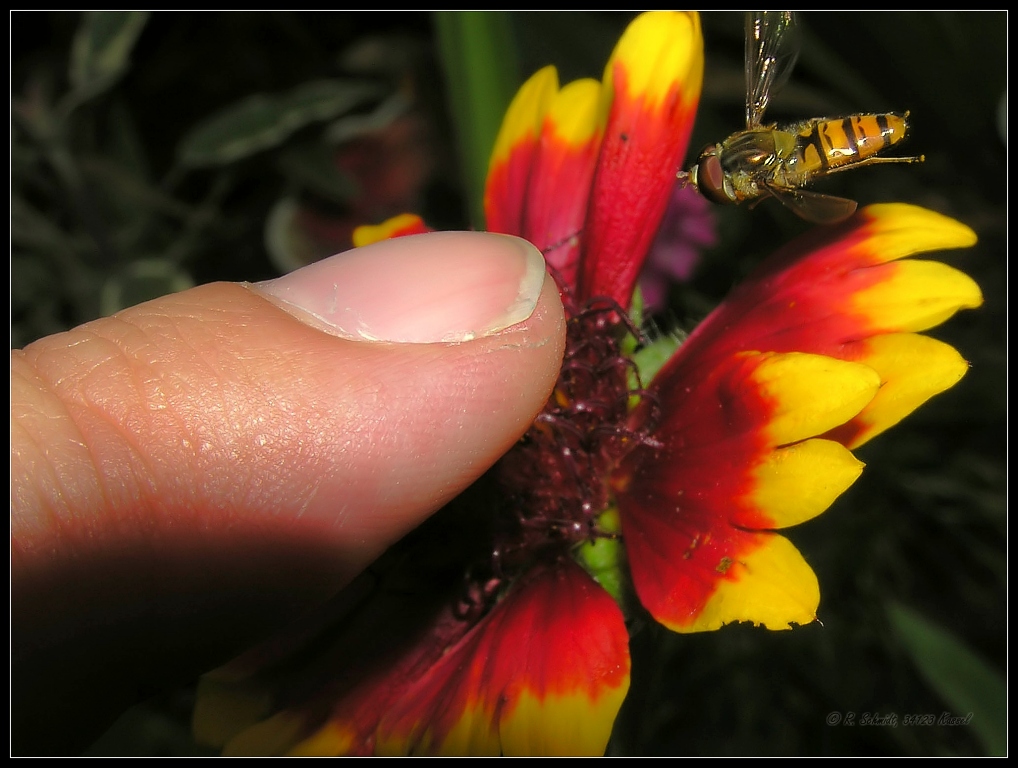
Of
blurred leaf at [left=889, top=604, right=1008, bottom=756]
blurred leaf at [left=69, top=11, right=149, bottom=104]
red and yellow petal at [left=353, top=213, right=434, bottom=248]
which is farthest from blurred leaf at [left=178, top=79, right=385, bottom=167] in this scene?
blurred leaf at [left=889, top=604, right=1008, bottom=756]

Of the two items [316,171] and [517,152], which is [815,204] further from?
[316,171]

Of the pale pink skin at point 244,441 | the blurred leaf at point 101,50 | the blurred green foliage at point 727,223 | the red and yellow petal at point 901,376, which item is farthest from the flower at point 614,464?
the blurred leaf at point 101,50

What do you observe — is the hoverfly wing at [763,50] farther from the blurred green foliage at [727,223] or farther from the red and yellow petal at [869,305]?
the blurred green foliage at [727,223]

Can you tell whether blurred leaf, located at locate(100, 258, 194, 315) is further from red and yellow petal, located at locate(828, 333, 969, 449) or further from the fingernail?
red and yellow petal, located at locate(828, 333, 969, 449)

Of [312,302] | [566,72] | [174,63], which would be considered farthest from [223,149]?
[312,302]

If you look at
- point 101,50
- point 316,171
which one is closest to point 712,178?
point 316,171

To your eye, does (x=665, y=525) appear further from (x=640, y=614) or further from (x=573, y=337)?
(x=573, y=337)
